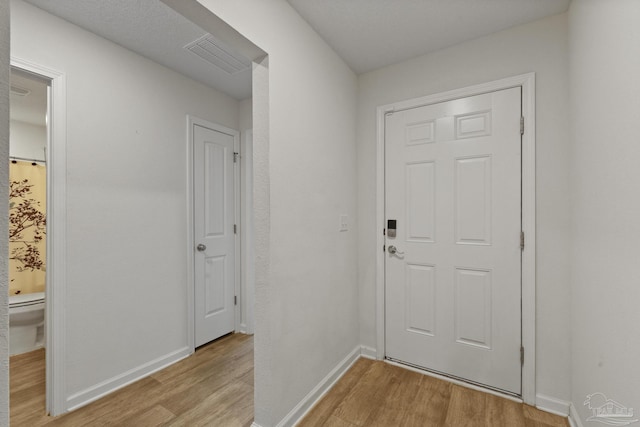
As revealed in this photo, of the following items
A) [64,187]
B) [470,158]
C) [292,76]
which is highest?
[292,76]

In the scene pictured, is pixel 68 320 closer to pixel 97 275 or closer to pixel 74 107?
pixel 97 275

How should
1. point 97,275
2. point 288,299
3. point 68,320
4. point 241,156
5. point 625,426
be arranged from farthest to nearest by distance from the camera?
point 241,156
point 97,275
point 68,320
point 288,299
point 625,426

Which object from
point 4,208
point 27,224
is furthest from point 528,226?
point 27,224

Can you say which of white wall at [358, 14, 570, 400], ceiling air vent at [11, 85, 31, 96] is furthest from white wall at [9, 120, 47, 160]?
white wall at [358, 14, 570, 400]

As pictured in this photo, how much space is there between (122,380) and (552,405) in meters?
2.84

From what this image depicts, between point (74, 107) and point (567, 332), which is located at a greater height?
point (74, 107)

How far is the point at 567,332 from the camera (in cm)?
169

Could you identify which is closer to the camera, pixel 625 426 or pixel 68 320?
pixel 625 426

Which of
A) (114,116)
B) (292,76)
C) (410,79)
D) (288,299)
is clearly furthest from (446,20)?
(114,116)

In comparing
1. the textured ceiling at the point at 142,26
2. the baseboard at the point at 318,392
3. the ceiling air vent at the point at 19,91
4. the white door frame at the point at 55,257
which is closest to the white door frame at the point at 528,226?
the baseboard at the point at 318,392

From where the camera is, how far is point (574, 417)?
5.23ft

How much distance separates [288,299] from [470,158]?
5.10ft

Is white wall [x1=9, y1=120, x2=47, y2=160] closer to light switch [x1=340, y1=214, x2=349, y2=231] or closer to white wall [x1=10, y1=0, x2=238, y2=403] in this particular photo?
white wall [x1=10, y1=0, x2=238, y2=403]

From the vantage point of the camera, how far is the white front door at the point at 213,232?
262 centimetres
